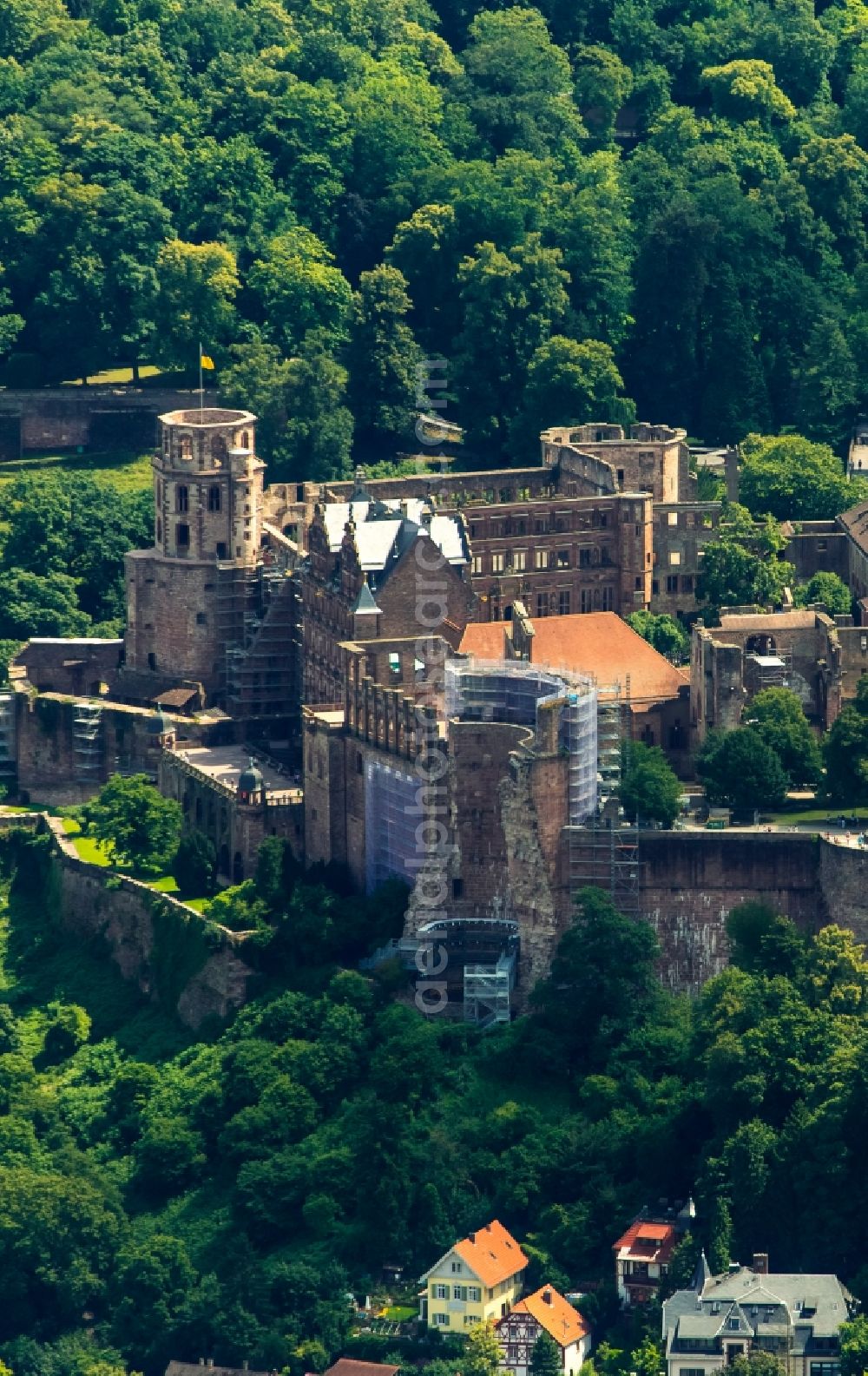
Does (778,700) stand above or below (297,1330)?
above

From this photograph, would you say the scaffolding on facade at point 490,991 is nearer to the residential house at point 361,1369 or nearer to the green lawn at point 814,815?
the green lawn at point 814,815

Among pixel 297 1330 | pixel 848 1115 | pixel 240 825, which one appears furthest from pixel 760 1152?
pixel 240 825

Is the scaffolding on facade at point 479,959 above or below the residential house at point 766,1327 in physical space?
above

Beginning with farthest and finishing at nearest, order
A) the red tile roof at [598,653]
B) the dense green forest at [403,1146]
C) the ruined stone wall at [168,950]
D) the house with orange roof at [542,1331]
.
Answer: the red tile roof at [598,653]
the ruined stone wall at [168,950]
the dense green forest at [403,1146]
the house with orange roof at [542,1331]

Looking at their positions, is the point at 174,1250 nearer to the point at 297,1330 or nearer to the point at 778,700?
the point at 297,1330

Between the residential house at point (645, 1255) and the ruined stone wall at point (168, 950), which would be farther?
the ruined stone wall at point (168, 950)

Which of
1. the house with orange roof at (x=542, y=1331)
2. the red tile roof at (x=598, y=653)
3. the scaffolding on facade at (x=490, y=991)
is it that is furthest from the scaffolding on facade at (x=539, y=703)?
the house with orange roof at (x=542, y=1331)
